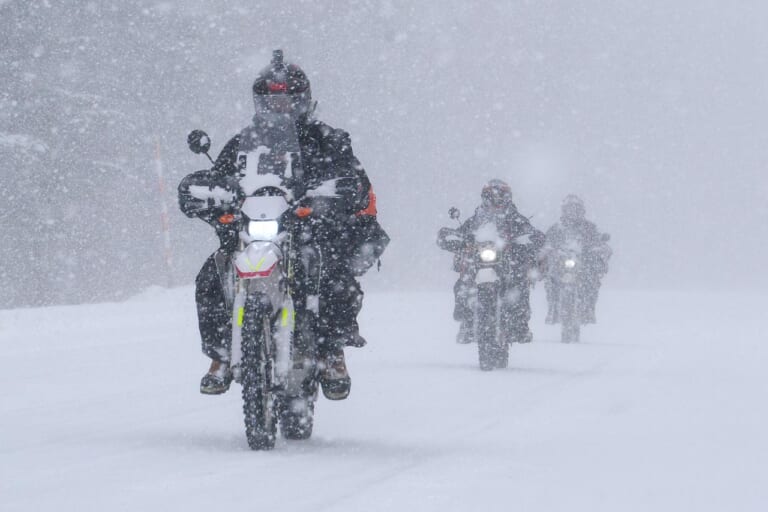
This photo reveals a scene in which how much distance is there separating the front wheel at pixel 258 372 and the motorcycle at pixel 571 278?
1066 cm

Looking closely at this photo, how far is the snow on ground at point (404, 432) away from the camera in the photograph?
5852 mm

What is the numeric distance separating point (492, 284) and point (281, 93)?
5612 mm

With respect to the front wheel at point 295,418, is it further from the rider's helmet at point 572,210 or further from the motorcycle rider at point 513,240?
the rider's helmet at point 572,210

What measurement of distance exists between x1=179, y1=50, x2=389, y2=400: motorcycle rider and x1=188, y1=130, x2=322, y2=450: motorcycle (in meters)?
0.09

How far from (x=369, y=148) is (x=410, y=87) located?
568cm

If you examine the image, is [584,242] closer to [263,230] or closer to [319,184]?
[319,184]

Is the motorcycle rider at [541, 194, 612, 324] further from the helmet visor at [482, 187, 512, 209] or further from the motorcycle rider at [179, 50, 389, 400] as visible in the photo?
the motorcycle rider at [179, 50, 389, 400]

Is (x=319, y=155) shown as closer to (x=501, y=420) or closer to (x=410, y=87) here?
(x=501, y=420)

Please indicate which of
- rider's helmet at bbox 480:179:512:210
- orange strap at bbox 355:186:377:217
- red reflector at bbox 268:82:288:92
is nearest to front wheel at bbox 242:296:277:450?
orange strap at bbox 355:186:377:217

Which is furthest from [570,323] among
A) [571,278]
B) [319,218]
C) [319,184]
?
[319,184]

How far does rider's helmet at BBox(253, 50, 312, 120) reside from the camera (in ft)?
24.8

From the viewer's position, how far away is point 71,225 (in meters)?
34.7

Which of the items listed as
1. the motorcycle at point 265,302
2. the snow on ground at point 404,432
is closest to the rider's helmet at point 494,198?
the snow on ground at point 404,432

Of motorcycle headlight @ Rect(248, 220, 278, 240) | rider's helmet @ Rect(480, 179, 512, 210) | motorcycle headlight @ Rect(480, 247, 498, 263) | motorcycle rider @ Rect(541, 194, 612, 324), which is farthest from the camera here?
motorcycle rider @ Rect(541, 194, 612, 324)
